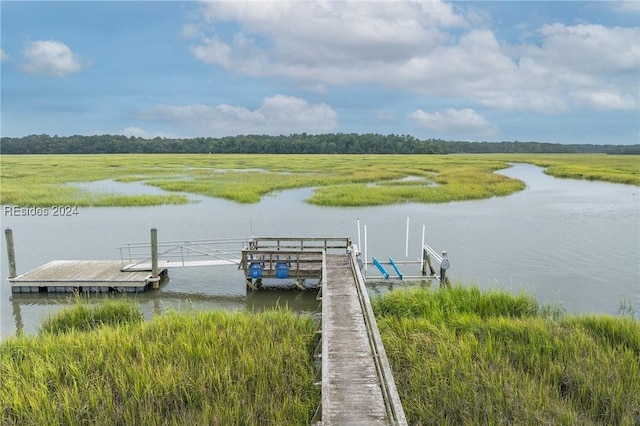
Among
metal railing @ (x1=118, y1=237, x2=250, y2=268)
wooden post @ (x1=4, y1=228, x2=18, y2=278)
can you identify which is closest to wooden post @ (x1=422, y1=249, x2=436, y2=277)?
metal railing @ (x1=118, y1=237, x2=250, y2=268)

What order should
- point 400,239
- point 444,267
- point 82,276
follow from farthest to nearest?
point 400,239
point 82,276
point 444,267

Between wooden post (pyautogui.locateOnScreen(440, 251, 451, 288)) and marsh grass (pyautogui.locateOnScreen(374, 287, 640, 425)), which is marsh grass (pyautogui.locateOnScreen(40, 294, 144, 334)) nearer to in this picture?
marsh grass (pyautogui.locateOnScreen(374, 287, 640, 425))

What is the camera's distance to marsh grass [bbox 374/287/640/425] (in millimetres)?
6801

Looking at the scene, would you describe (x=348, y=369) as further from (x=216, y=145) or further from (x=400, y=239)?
(x=216, y=145)

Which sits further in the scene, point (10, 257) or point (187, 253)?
point (187, 253)

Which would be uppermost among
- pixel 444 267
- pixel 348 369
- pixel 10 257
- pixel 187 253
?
pixel 10 257

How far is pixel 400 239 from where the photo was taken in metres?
21.2

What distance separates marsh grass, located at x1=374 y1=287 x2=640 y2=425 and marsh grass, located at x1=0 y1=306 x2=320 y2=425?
1.96 m

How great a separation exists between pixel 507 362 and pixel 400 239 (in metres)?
13.1

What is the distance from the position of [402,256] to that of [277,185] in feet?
77.1

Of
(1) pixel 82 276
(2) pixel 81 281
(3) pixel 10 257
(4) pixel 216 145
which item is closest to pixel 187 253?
(1) pixel 82 276

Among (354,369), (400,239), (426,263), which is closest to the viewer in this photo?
(354,369)

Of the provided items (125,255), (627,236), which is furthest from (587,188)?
(125,255)

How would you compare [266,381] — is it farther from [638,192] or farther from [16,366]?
[638,192]
